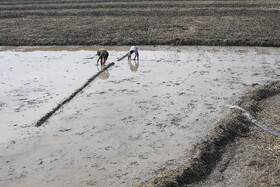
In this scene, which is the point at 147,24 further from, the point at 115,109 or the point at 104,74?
the point at 115,109

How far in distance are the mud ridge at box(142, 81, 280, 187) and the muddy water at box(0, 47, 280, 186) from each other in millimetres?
327

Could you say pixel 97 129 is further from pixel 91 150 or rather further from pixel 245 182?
pixel 245 182

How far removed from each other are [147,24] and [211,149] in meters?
14.5

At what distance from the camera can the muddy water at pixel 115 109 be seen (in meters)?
6.64

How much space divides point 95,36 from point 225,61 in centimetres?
739

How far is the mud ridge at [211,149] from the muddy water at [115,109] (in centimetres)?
33

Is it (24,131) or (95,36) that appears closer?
(24,131)

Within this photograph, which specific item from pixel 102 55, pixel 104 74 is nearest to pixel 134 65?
pixel 102 55

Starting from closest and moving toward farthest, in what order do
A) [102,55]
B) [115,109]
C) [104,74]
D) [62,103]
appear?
[115,109], [62,103], [104,74], [102,55]

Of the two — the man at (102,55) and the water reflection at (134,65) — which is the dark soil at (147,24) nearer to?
the water reflection at (134,65)

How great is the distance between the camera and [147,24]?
2044cm

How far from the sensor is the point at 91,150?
7207 mm

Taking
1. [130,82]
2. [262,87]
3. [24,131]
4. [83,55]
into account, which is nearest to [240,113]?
[262,87]

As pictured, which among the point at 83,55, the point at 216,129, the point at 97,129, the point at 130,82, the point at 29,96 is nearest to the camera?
the point at 216,129
